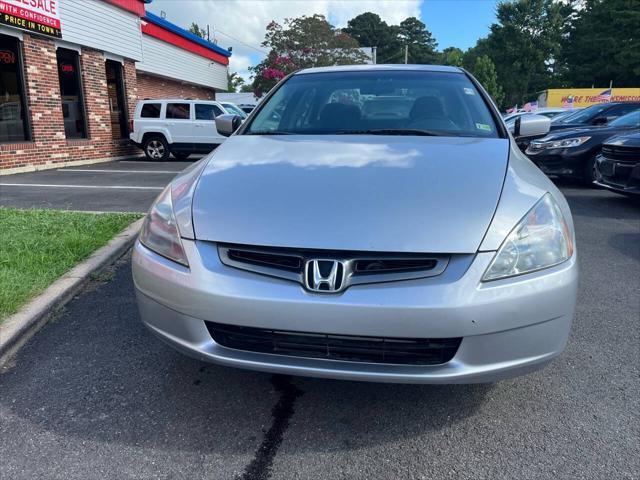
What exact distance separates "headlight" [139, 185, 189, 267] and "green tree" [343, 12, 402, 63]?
84271 millimetres

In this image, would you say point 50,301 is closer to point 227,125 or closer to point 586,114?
point 227,125

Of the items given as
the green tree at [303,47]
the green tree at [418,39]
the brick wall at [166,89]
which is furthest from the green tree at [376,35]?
the brick wall at [166,89]

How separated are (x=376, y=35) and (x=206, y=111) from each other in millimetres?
75756

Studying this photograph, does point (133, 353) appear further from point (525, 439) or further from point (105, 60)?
point (105, 60)

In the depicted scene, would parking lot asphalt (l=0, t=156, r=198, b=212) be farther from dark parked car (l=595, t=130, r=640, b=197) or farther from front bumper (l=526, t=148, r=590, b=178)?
front bumper (l=526, t=148, r=590, b=178)

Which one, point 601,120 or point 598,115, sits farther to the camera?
point 598,115

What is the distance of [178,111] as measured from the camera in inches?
542

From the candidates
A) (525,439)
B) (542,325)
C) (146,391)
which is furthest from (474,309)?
(146,391)

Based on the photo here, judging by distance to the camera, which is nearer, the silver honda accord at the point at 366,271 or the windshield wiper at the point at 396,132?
the silver honda accord at the point at 366,271

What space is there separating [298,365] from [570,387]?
4.46 feet

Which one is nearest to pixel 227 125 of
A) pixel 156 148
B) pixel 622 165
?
pixel 622 165

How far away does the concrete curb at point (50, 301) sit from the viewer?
2742 millimetres

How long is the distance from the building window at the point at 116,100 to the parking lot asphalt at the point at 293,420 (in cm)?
1306

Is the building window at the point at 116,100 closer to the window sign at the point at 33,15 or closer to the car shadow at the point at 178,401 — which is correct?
the window sign at the point at 33,15
